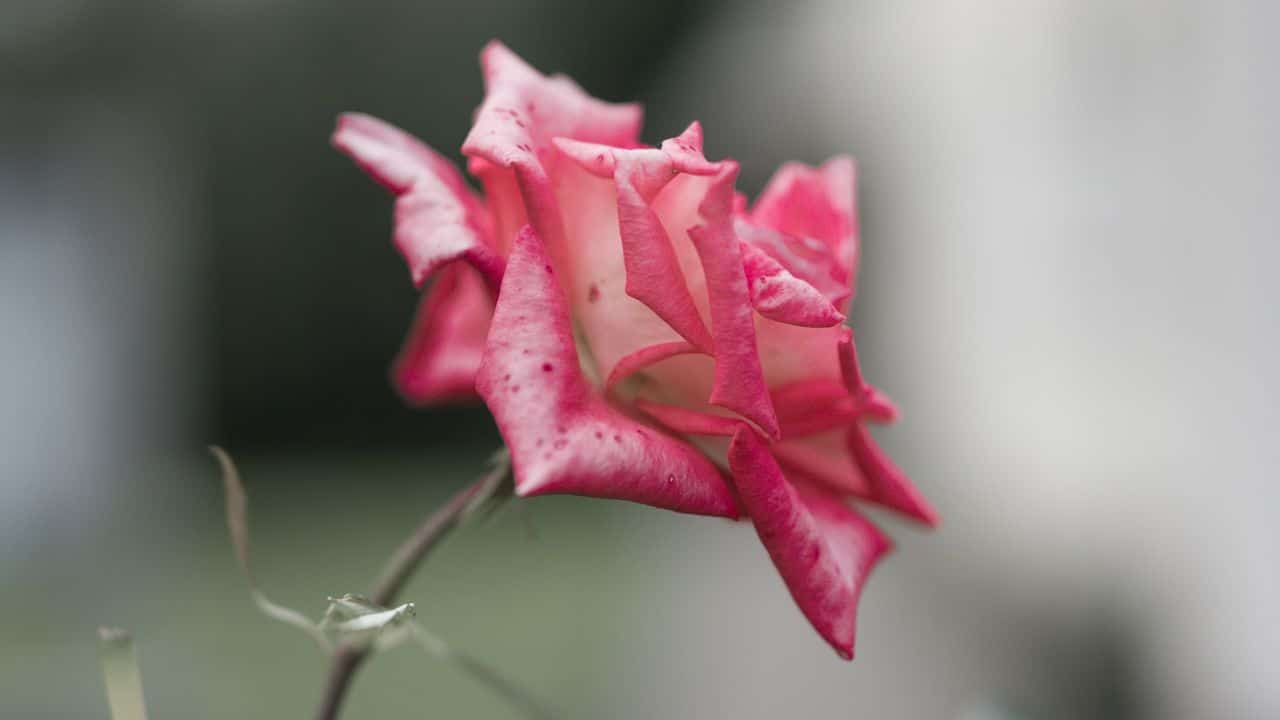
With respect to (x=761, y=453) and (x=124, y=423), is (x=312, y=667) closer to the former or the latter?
(x=124, y=423)

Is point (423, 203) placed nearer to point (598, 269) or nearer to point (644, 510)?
point (598, 269)

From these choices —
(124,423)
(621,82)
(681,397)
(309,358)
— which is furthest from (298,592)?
(621,82)

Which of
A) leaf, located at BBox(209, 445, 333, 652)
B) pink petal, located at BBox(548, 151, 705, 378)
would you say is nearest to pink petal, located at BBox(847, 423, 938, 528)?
pink petal, located at BBox(548, 151, 705, 378)

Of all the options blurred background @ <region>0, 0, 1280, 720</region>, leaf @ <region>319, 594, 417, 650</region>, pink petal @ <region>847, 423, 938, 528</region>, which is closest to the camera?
leaf @ <region>319, 594, 417, 650</region>

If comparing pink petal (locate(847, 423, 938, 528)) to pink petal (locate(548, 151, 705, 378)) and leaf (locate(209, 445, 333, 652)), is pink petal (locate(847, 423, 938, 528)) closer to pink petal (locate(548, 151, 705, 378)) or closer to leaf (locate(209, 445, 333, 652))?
pink petal (locate(548, 151, 705, 378))

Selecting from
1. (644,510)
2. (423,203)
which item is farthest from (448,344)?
(644,510)
